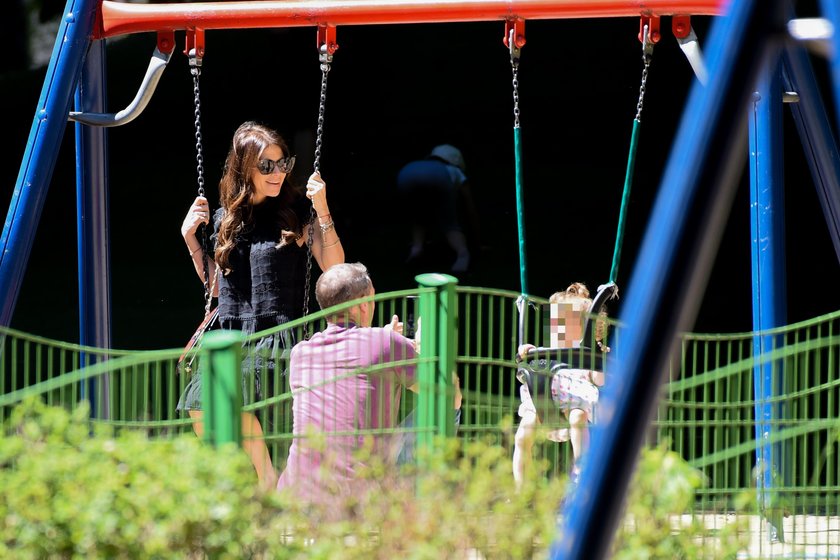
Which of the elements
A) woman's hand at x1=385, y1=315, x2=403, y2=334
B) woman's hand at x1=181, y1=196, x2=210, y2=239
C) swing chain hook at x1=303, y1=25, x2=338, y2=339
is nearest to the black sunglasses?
swing chain hook at x1=303, y1=25, x2=338, y2=339

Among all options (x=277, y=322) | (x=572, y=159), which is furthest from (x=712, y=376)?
(x=572, y=159)

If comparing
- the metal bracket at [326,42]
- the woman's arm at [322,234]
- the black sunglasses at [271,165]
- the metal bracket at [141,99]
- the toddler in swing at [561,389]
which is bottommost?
the toddler in swing at [561,389]

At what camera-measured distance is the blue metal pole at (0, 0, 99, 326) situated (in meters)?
4.77

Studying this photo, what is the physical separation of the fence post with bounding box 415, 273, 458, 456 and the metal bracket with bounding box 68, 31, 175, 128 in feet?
4.95

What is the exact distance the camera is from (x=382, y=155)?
52.2 feet

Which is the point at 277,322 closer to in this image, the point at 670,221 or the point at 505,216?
the point at 670,221

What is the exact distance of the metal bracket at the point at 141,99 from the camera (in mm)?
4961

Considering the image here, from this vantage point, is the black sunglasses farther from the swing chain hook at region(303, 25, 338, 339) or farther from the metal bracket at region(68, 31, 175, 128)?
the metal bracket at region(68, 31, 175, 128)

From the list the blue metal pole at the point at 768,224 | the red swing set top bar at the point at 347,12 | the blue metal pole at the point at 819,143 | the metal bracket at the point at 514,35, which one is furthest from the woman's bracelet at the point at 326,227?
the blue metal pole at the point at 819,143

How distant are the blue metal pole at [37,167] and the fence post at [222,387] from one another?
1.60 meters

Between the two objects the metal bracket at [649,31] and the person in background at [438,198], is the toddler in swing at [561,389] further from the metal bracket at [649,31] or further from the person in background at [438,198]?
the person in background at [438,198]

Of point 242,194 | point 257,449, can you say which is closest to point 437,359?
point 257,449

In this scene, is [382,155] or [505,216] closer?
[505,216]

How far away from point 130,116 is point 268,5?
0.69 metres
